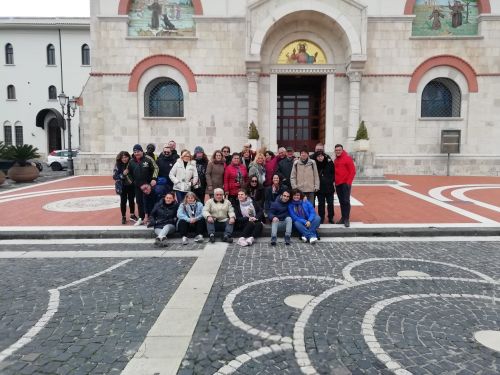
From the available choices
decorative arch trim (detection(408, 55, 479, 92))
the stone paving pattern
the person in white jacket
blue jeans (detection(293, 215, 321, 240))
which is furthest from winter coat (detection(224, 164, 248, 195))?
decorative arch trim (detection(408, 55, 479, 92))

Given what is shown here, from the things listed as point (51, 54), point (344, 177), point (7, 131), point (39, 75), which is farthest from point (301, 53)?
point (7, 131)

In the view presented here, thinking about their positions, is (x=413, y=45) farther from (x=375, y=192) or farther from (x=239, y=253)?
(x=239, y=253)

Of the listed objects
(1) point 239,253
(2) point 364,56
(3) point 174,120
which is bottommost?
(1) point 239,253

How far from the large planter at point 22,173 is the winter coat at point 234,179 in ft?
44.6

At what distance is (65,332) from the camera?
12.3ft

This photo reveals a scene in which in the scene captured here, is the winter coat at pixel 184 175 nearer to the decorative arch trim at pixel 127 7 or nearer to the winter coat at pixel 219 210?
the winter coat at pixel 219 210

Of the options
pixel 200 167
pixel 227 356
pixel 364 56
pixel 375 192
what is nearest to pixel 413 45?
pixel 364 56

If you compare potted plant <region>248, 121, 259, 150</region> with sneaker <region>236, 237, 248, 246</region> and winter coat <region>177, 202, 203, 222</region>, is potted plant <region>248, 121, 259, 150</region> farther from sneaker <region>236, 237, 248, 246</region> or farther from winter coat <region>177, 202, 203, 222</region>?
sneaker <region>236, 237, 248, 246</region>

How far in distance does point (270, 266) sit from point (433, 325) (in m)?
2.57

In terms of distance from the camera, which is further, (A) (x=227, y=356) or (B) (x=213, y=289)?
(B) (x=213, y=289)

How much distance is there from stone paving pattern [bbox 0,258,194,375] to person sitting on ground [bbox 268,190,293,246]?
2022mm

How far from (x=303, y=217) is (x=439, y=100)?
53.0ft

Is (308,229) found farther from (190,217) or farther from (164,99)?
(164,99)

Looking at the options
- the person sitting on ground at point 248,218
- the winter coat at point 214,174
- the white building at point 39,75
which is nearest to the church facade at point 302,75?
the winter coat at point 214,174
